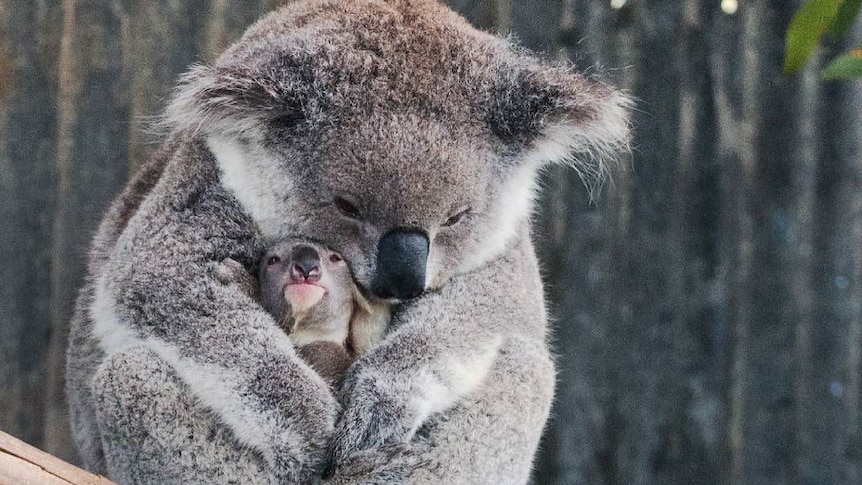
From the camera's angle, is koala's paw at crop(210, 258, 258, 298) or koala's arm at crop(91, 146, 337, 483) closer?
koala's arm at crop(91, 146, 337, 483)

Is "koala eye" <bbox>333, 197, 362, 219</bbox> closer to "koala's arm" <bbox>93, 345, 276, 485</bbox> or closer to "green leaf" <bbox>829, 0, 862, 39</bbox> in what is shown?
"koala's arm" <bbox>93, 345, 276, 485</bbox>

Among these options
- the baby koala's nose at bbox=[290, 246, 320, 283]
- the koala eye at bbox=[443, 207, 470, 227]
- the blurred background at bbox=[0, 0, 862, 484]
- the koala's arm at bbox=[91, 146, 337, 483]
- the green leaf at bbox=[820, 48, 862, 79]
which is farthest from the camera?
the blurred background at bbox=[0, 0, 862, 484]

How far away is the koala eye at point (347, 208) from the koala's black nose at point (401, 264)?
0.11m

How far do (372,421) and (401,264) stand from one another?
39 cm

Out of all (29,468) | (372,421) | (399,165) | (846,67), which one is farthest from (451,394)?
(846,67)

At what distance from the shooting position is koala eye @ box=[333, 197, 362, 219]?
9.69ft

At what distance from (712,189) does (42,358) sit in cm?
258

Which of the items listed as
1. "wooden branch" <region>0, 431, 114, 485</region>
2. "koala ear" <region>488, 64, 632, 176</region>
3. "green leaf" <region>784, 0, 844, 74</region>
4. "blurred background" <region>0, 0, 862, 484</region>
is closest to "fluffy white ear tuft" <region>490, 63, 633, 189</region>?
"koala ear" <region>488, 64, 632, 176</region>

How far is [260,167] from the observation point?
3061 millimetres

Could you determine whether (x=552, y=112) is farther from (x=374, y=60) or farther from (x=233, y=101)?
(x=233, y=101)

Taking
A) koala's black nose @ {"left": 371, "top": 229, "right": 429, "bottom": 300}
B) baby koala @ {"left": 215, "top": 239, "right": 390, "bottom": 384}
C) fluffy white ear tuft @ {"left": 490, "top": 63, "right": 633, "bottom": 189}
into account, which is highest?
fluffy white ear tuft @ {"left": 490, "top": 63, "right": 633, "bottom": 189}

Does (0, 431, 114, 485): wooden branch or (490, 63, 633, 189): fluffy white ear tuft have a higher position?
(490, 63, 633, 189): fluffy white ear tuft

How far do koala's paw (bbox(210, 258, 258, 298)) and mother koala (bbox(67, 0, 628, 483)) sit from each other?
0.09 feet

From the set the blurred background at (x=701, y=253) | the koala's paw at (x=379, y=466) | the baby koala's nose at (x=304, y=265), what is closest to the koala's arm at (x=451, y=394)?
the koala's paw at (x=379, y=466)
